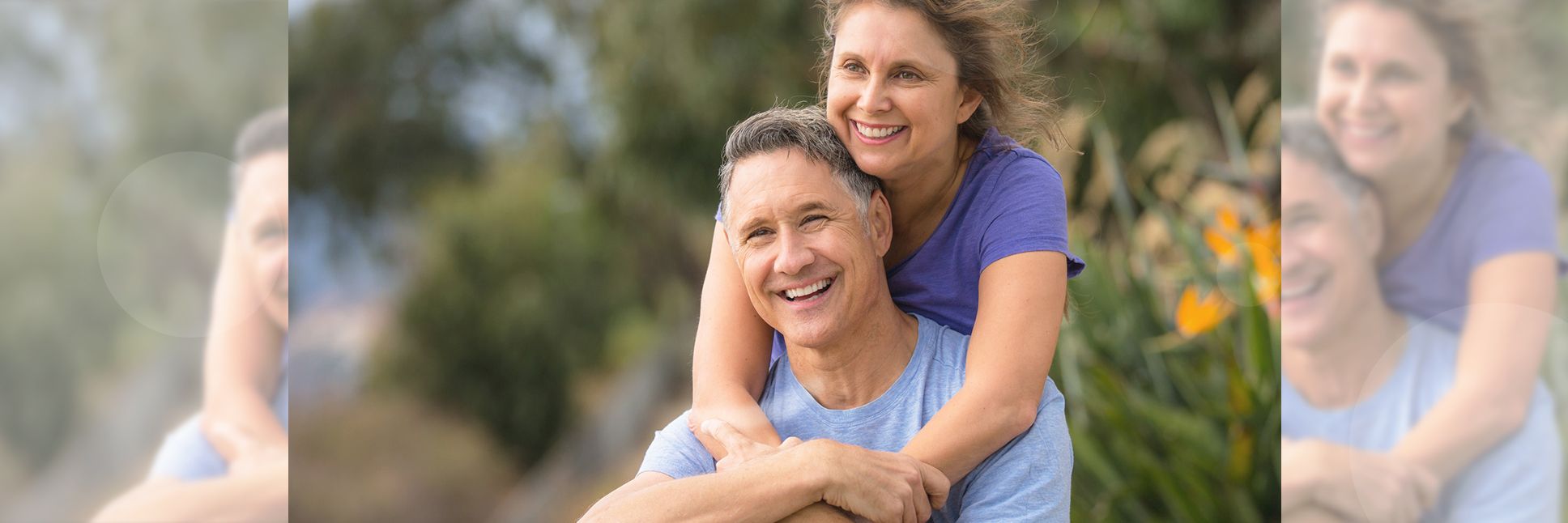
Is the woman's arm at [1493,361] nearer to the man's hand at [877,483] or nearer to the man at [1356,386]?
the man at [1356,386]

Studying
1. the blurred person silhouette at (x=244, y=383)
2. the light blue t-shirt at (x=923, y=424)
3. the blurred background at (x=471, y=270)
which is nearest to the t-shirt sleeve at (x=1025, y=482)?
Answer: the light blue t-shirt at (x=923, y=424)

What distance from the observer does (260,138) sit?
178 cm

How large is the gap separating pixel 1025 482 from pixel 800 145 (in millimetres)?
597

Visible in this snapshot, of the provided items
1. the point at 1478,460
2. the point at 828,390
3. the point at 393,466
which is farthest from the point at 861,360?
the point at 393,466

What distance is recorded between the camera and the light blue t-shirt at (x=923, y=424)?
1990mm

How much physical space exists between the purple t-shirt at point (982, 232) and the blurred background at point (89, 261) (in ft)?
3.13

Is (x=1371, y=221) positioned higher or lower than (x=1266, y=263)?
lower

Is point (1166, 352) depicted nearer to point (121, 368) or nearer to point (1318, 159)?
point (1318, 159)

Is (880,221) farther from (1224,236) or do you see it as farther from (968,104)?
(1224,236)

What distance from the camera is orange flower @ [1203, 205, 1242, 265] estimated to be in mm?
4145

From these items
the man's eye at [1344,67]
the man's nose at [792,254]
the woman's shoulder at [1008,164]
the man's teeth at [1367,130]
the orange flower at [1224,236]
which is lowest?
the man's nose at [792,254]

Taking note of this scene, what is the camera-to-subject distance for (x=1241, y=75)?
7172 millimetres

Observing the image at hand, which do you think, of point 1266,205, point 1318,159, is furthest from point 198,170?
point 1266,205

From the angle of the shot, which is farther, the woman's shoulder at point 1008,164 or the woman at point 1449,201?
the woman's shoulder at point 1008,164
